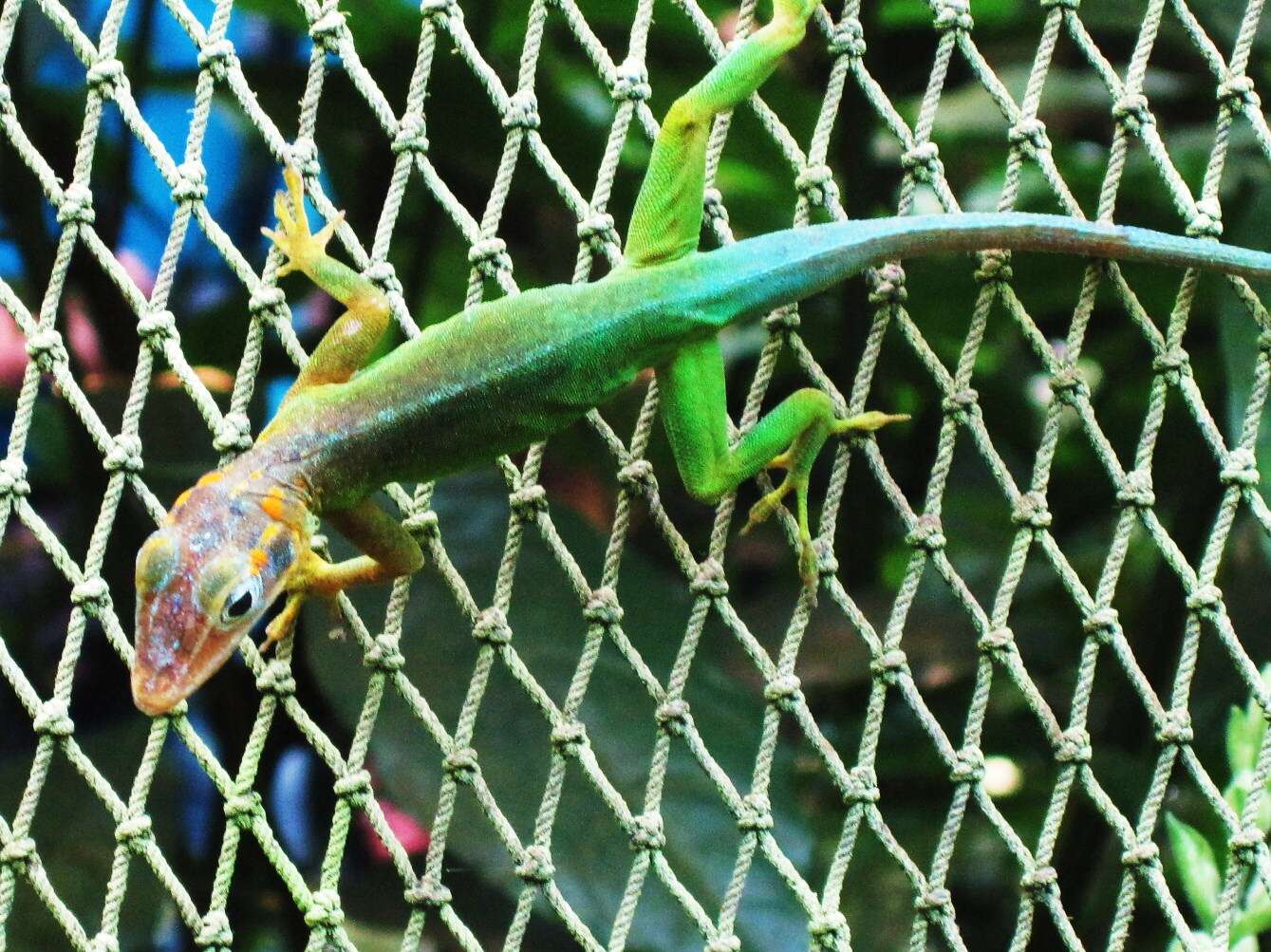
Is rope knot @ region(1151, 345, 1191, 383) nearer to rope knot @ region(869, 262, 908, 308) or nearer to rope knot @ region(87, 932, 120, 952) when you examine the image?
rope knot @ region(869, 262, 908, 308)

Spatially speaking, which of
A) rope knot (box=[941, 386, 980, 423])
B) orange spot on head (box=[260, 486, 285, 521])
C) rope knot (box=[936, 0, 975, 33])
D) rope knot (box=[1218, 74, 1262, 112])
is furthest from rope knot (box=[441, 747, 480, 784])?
rope knot (box=[1218, 74, 1262, 112])

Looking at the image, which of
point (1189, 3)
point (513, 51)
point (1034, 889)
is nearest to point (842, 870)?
point (1034, 889)

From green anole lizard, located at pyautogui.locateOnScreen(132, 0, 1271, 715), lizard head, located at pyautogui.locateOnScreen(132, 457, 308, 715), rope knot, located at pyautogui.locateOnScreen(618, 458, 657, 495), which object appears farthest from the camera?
rope knot, located at pyautogui.locateOnScreen(618, 458, 657, 495)

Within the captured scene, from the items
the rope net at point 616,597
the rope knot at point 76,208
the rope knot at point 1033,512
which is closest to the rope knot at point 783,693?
the rope net at point 616,597

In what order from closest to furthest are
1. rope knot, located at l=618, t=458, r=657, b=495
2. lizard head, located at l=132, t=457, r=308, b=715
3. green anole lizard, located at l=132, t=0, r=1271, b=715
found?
lizard head, located at l=132, t=457, r=308, b=715 < green anole lizard, located at l=132, t=0, r=1271, b=715 < rope knot, located at l=618, t=458, r=657, b=495

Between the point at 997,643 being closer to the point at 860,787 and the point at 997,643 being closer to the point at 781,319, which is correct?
the point at 860,787

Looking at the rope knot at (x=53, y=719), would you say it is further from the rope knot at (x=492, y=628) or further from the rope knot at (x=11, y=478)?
the rope knot at (x=492, y=628)
